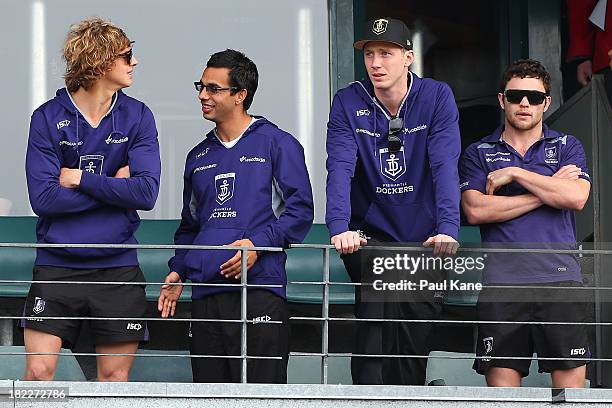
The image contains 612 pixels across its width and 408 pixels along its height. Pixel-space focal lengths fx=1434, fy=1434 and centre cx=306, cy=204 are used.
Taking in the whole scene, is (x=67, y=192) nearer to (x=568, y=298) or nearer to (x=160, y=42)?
(x=568, y=298)

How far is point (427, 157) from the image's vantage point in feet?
15.1

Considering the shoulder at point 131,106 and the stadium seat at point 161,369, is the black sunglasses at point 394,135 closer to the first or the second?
the shoulder at point 131,106

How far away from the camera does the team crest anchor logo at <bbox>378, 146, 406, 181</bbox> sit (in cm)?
457

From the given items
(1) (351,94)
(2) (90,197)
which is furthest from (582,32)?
(2) (90,197)

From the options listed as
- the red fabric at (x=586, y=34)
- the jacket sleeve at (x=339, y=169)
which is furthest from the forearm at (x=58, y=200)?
the red fabric at (x=586, y=34)

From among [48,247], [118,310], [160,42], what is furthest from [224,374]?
[160,42]

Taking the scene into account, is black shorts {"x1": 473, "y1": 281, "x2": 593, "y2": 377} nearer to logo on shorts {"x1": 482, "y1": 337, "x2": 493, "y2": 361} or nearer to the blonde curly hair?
logo on shorts {"x1": 482, "y1": 337, "x2": 493, "y2": 361}

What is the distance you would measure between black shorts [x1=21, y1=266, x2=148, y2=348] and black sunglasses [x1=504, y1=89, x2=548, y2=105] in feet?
4.49

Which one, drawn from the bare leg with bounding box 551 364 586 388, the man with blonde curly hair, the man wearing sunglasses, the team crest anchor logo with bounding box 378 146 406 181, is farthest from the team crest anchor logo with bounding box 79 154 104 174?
the bare leg with bounding box 551 364 586 388

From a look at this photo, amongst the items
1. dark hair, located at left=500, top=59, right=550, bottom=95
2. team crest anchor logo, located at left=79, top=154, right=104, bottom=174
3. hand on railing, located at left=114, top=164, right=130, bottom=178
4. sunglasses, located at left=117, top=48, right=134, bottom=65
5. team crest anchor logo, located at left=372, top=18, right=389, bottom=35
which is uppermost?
team crest anchor logo, located at left=372, top=18, right=389, bottom=35

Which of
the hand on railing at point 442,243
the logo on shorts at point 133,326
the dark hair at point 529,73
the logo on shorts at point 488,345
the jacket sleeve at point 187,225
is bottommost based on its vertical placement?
the logo on shorts at point 488,345

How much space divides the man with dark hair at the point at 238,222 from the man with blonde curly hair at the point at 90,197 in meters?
0.21

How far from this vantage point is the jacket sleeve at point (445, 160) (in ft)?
14.6

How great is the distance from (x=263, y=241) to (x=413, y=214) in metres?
0.49
